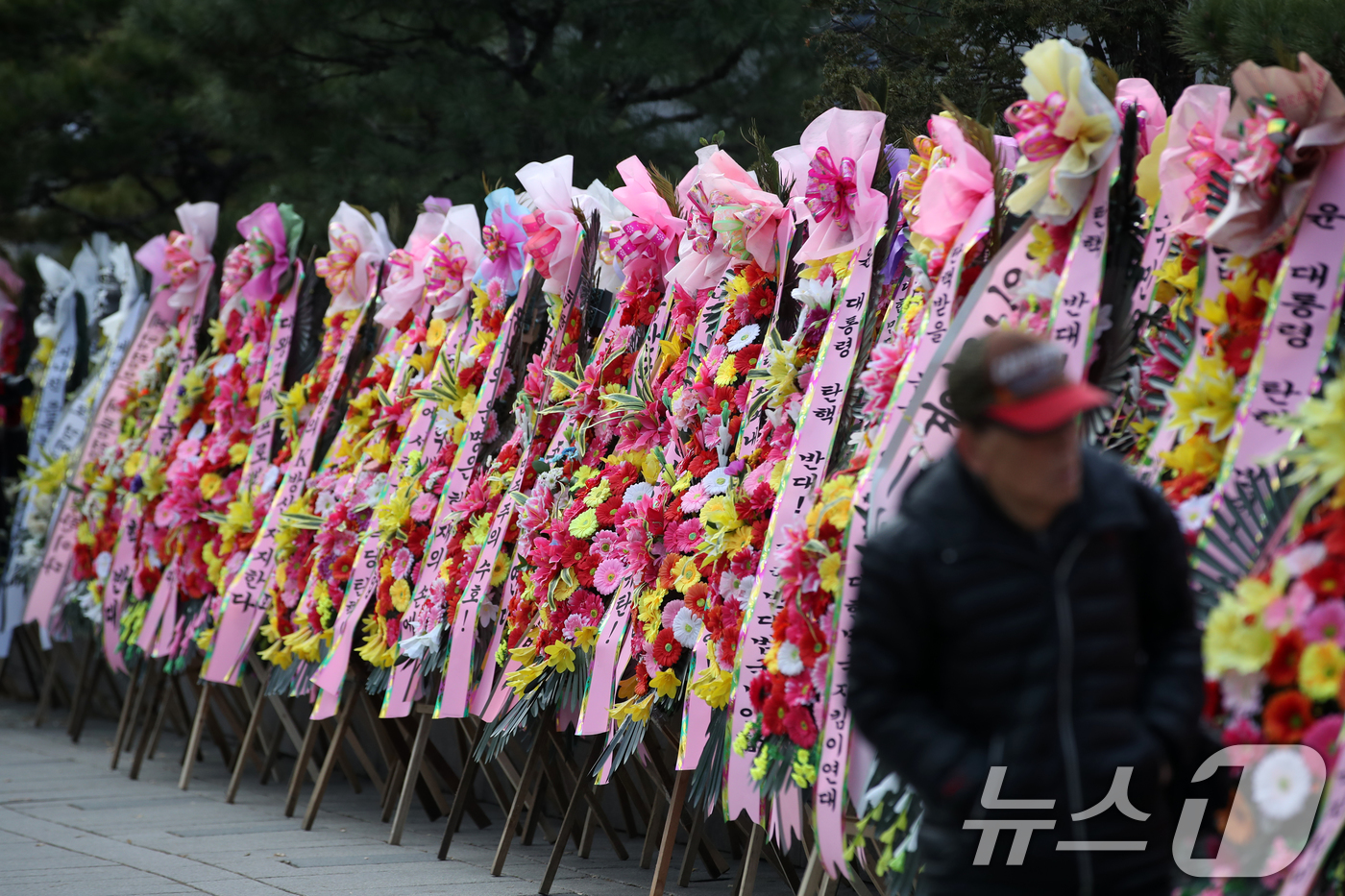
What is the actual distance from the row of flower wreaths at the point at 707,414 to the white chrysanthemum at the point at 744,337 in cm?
3

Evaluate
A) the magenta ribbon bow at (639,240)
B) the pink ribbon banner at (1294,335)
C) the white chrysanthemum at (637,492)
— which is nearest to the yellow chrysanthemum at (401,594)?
the white chrysanthemum at (637,492)

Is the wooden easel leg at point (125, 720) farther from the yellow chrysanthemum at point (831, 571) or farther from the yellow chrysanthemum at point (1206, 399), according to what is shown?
the yellow chrysanthemum at point (1206, 399)

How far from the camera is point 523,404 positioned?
4.73 meters

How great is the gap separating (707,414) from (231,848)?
226cm

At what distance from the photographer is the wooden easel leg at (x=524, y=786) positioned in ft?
14.4

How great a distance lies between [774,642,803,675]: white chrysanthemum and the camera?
327 cm

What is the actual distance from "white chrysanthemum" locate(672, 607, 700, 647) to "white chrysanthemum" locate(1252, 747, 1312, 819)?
170cm

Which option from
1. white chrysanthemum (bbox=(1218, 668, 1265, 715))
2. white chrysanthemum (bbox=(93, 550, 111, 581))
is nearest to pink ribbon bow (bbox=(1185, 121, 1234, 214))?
white chrysanthemum (bbox=(1218, 668, 1265, 715))

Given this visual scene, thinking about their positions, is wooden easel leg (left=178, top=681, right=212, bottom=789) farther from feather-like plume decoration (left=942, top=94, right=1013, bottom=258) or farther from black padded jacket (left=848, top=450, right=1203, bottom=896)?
black padded jacket (left=848, top=450, right=1203, bottom=896)

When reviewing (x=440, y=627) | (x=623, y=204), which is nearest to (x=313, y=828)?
(x=440, y=627)

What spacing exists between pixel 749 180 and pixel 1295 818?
7.47ft

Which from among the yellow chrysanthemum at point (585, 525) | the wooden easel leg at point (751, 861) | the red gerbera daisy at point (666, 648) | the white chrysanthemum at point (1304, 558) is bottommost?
the wooden easel leg at point (751, 861)

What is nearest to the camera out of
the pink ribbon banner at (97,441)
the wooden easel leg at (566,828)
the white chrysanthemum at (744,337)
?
the white chrysanthemum at (744,337)

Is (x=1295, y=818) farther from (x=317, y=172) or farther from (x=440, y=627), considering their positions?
(x=317, y=172)
